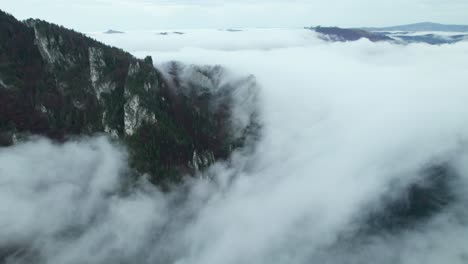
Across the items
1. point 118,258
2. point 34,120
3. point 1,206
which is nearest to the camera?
point 118,258

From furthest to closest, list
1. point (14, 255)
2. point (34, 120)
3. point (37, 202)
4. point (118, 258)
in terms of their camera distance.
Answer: point (34, 120) → point (37, 202) → point (118, 258) → point (14, 255)

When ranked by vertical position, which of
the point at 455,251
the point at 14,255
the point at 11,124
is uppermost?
the point at 11,124

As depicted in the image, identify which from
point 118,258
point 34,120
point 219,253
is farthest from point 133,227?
point 34,120

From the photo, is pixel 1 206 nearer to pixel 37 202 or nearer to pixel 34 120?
pixel 37 202

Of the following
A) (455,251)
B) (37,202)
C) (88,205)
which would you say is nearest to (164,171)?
(88,205)

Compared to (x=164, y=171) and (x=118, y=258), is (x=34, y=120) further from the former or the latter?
(x=118, y=258)

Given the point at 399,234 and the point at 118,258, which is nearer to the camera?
the point at 118,258

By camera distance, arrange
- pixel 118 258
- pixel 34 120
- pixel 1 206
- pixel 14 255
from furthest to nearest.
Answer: pixel 34 120 → pixel 1 206 → pixel 118 258 → pixel 14 255

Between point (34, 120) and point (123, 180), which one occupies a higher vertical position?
point (34, 120)

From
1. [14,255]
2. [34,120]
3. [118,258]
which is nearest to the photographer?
[14,255]
